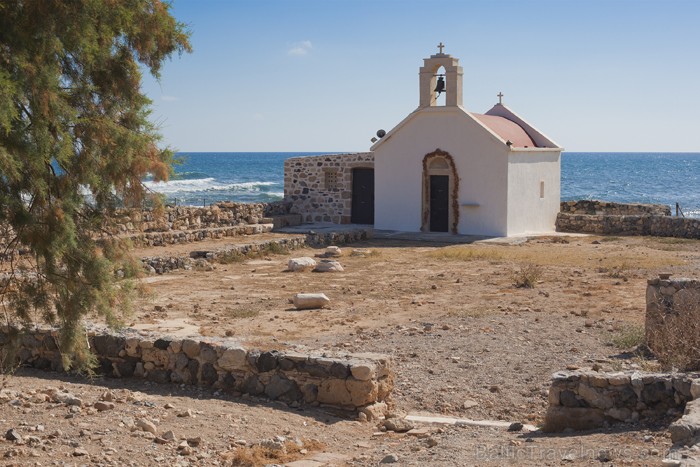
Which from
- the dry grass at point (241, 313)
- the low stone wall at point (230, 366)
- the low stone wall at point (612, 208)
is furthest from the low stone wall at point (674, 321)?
the low stone wall at point (612, 208)

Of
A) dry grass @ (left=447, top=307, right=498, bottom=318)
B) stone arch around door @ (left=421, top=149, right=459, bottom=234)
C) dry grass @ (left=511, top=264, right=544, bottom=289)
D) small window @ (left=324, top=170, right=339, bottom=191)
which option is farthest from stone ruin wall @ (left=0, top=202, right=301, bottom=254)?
dry grass @ (left=447, top=307, right=498, bottom=318)

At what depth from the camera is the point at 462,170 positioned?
96.8 feet

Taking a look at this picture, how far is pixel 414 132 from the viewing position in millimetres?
30281

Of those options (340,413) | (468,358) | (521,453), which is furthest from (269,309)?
(521,453)

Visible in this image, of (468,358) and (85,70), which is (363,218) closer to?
(468,358)

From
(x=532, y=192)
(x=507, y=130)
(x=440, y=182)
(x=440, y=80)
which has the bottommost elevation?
(x=532, y=192)

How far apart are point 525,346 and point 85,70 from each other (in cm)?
723

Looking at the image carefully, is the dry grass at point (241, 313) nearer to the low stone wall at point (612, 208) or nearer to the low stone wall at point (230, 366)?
the low stone wall at point (230, 366)

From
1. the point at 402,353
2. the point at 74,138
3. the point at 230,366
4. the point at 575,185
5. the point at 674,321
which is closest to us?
the point at 74,138

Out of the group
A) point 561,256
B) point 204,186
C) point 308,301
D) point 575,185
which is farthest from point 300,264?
point 575,185

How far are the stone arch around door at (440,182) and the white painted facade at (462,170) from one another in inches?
1.3

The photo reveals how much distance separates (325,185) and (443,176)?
463cm

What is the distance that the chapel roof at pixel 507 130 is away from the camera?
29.9m

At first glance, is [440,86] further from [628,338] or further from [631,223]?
[628,338]
